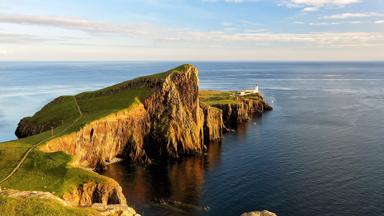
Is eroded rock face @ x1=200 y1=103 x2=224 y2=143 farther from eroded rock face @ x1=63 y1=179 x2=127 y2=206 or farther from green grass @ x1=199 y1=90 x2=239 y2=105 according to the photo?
eroded rock face @ x1=63 y1=179 x2=127 y2=206

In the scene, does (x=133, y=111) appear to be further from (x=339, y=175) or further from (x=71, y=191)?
(x=339, y=175)

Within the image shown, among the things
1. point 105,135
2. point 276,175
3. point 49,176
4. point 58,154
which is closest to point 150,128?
point 105,135

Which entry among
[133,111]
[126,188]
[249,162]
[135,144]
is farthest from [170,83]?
[126,188]

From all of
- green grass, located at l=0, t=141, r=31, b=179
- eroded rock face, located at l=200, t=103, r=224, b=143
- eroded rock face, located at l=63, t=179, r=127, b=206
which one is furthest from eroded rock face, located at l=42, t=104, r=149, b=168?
eroded rock face, located at l=200, t=103, r=224, b=143

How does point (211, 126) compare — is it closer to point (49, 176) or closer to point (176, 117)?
point (176, 117)

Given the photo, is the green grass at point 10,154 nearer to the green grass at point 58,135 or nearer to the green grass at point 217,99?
the green grass at point 58,135

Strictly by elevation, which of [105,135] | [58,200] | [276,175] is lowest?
[276,175]
